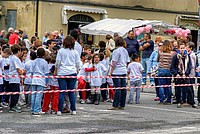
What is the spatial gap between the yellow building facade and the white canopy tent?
243 centimetres

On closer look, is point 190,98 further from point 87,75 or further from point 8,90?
point 8,90

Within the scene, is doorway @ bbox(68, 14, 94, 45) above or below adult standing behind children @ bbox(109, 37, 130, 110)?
above

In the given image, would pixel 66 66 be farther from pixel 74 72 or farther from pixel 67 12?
pixel 67 12

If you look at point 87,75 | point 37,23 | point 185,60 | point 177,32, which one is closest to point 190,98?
point 185,60

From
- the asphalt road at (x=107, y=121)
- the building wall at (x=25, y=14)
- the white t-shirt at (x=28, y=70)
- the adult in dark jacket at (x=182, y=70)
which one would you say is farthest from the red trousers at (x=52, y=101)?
the building wall at (x=25, y=14)

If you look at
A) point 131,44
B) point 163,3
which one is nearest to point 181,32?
point 131,44

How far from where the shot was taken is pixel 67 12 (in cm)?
3603

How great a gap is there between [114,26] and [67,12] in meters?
4.70

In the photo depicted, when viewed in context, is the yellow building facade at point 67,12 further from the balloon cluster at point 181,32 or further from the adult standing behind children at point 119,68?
the adult standing behind children at point 119,68

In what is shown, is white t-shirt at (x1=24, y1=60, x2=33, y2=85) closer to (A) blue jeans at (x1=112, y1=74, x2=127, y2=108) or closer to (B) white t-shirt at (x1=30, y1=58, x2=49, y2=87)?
(B) white t-shirt at (x1=30, y1=58, x2=49, y2=87)

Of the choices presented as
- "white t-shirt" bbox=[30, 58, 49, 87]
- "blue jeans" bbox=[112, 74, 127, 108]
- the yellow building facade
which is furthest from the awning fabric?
"white t-shirt" bbox=[30, 58, 49, 87]

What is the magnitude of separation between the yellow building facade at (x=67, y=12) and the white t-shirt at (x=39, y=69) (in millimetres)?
20735

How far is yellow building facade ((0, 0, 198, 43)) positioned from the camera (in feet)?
116

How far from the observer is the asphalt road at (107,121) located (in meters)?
12.4
